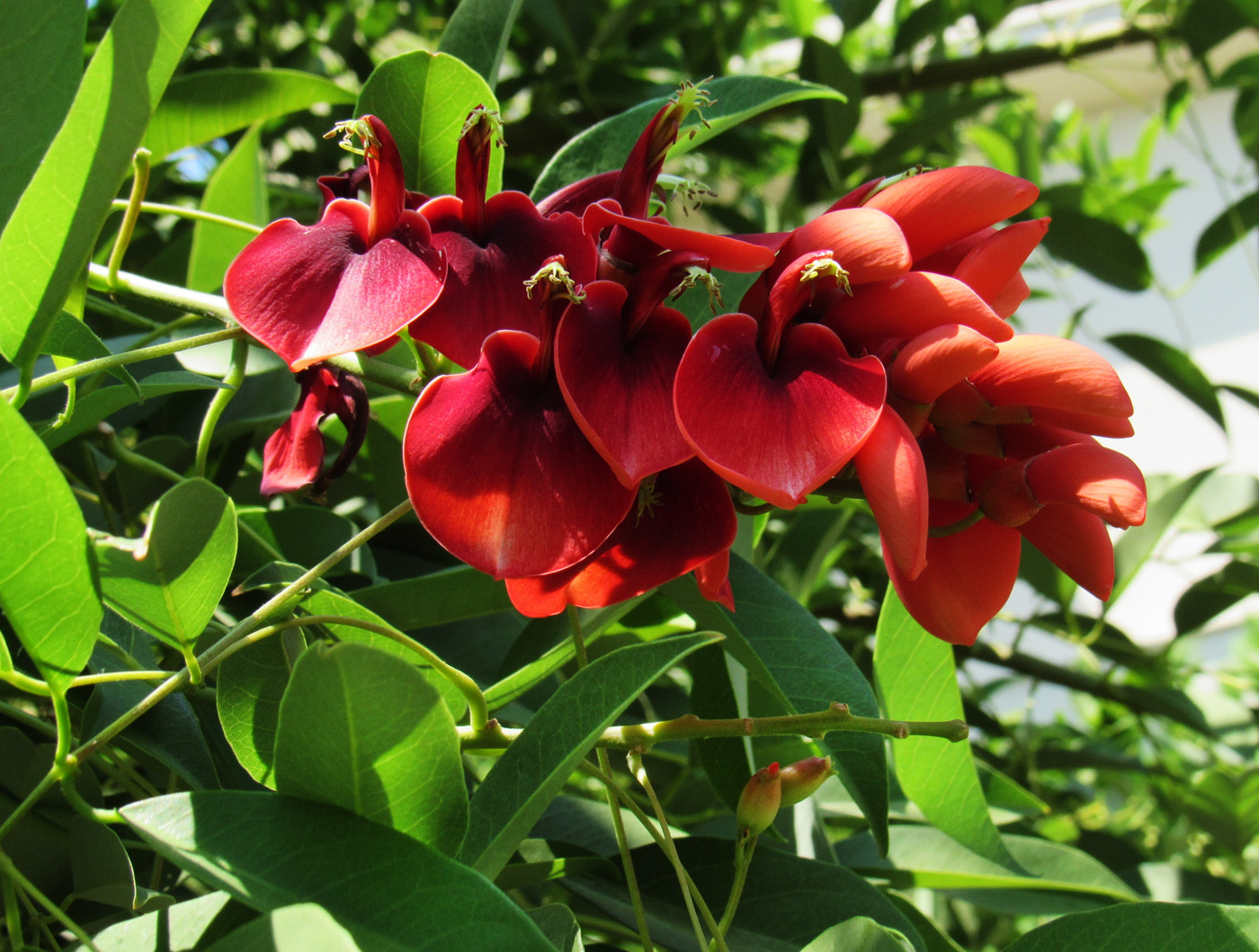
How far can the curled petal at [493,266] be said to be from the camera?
0.27 metres

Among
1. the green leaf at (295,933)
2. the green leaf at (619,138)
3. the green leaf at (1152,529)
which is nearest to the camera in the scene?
the green leaf at (295,933)

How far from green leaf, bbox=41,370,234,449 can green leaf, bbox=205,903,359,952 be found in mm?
158

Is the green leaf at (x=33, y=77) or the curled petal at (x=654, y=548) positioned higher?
the green leaf at (x=33, y=77)

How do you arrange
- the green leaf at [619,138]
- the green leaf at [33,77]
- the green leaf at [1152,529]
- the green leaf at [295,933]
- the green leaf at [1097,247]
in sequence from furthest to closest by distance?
the green leaf at [1097,247]
the green leaf at [1152,529]
the green leaf at [619,138]
the green leaf at [33,77]
the green leaf at [295,933]

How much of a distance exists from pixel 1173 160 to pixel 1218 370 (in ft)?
2.00

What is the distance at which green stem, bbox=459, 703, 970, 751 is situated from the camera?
269 mm

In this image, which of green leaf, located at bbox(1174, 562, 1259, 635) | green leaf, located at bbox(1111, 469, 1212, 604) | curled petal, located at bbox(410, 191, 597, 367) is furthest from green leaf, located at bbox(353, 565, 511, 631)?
green leaf, located at bbox(1174, 562, 1259, 635)

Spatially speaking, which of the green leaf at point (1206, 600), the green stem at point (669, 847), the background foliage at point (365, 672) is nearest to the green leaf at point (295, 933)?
the background foliage at point (365, 672)

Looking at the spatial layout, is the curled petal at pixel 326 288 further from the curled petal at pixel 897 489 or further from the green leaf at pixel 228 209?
the green leaf at pixel 228 209

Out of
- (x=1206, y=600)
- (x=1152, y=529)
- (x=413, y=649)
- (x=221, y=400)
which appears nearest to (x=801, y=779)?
(x=413, y=649)

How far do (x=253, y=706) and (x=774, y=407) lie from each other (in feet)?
0.54

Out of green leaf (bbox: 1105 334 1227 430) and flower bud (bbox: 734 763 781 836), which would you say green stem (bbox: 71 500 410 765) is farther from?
green leaf (bbox: 1105 334 1227 430)

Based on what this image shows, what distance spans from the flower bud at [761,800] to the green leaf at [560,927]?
6cm

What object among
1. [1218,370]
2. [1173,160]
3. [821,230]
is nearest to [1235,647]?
→ [1218,370]
